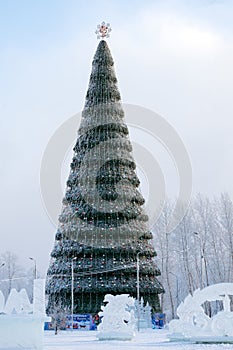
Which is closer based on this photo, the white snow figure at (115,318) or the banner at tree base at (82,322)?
the white snow figure at (115,318)

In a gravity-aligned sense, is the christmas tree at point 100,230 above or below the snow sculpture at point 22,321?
above

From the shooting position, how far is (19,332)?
17594 millimetres

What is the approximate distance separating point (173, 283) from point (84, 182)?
18352 mm

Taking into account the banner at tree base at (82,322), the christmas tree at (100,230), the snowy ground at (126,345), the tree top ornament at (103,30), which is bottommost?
the snowy ground at (126,345)

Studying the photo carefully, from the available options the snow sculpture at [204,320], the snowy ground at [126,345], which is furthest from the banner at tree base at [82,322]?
the snow sculpture at [204,320]

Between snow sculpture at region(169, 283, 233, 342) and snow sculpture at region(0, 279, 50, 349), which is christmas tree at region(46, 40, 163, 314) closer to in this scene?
snow sculpture at region(169, 283, 233, 342)

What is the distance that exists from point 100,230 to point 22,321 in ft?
65.5

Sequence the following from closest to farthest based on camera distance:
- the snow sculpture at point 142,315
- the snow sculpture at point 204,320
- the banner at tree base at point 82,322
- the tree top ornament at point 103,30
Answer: the snow sculpture at point 204,320
the snow sculpture at point 142,315
the banner at tree base at point 82,322
the tree top ornament at point 103,30

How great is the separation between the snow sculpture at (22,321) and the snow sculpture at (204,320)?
28.7ft

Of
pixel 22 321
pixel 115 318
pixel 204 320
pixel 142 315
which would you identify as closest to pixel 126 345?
pixel 204 320

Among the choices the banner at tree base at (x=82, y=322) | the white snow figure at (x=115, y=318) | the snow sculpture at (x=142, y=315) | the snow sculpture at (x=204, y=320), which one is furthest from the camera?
the banner at tree base at (x=82, y=322)

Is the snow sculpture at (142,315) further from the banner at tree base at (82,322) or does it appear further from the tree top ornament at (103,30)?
the tree top ornament at (103,30)

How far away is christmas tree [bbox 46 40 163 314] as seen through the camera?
36656mm

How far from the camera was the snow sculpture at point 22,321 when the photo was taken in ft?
57.1
